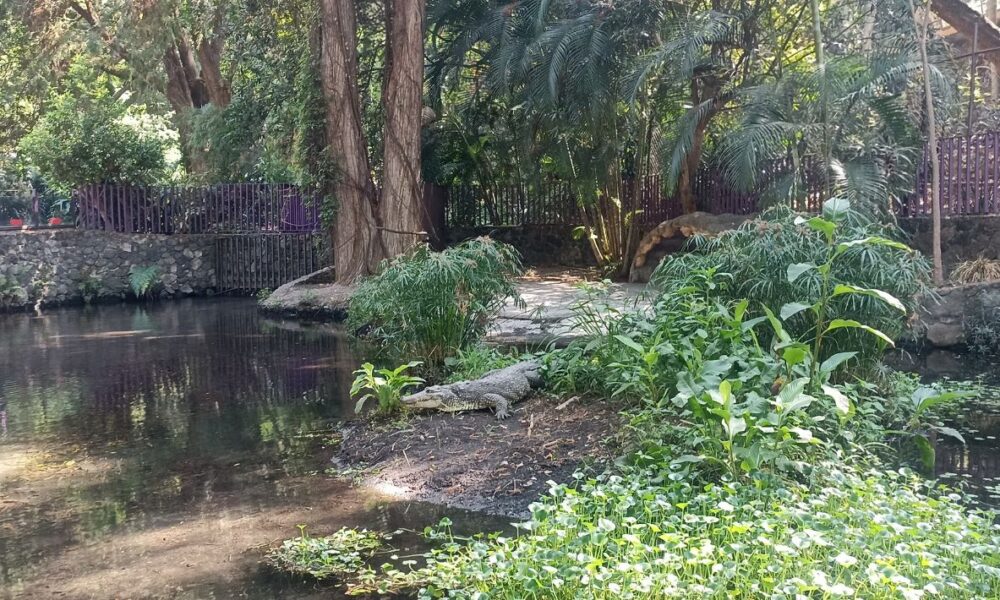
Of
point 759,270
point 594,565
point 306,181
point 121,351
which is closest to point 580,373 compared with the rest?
point 759,270

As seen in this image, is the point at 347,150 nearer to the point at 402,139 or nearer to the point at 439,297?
the point at 402,139

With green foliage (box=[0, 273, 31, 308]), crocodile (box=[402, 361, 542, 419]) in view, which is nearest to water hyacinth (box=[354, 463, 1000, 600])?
crocodile (box=[402, 361, 542, 419])

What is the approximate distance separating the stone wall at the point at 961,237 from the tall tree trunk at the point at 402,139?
701 cm

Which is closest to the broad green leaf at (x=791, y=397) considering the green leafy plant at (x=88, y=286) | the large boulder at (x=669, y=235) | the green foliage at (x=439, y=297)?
the green foliage at (x=439, y=297)

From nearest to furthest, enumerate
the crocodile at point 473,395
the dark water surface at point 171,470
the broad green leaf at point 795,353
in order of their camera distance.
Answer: the dark water surface at point 171,470
the broad green leaf at point 795,353
the crocodile at point 473,395

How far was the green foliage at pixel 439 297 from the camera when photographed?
768 centimetres

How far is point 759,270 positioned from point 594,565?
3393mm

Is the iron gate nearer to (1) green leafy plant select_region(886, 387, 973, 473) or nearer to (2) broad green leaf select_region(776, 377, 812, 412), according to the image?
(1) green leafy plant select_region(886, 387, 973, 473)

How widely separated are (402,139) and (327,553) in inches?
392

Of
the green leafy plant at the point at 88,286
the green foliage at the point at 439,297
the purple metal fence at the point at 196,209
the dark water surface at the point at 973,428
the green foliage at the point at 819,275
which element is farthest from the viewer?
the purple metal fence at the point at 196,209

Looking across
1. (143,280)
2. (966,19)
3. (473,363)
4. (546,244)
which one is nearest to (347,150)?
(546,244)

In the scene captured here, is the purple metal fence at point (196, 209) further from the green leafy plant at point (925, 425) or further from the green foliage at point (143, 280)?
the green leafy plant at point (925, 425)

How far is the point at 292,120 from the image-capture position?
14.8 meters

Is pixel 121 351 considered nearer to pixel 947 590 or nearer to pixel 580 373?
pixel 580 373
